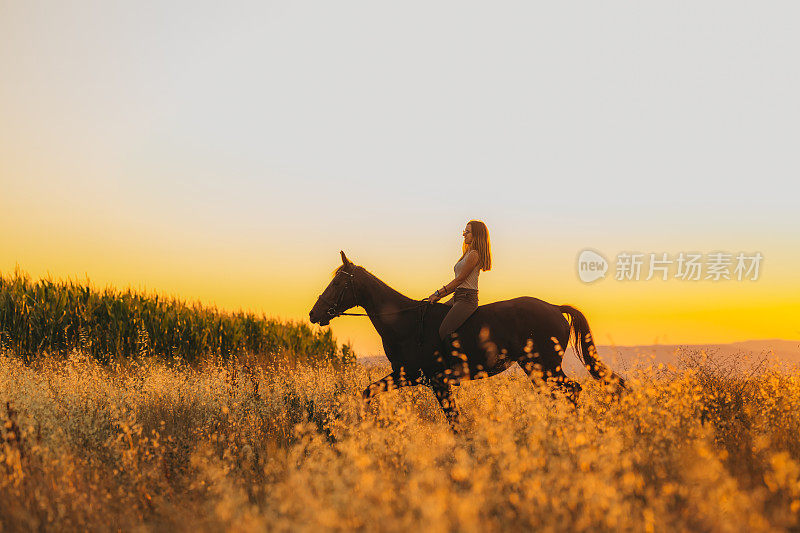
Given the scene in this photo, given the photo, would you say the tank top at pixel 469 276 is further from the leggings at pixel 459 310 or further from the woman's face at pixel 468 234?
the woman's face at pixel 468 234

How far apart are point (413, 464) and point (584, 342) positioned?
4899 millimetres

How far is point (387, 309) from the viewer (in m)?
8.49

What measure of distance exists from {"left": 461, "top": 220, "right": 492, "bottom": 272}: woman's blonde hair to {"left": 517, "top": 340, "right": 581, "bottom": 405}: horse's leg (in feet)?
4.13

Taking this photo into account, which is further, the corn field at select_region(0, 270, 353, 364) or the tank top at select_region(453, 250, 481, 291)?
the corn field at select_region(0, 270, 353, 364)

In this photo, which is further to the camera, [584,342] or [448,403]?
[584,342]

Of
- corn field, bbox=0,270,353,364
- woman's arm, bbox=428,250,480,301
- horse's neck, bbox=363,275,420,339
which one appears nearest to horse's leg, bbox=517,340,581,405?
woman's arm, bbox=428,250,480,301

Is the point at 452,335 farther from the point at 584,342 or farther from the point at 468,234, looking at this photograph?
the point at 584,342

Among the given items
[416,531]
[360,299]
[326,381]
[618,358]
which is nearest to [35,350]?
[326,381]

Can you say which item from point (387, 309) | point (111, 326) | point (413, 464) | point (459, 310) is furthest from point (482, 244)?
point (111, 326)

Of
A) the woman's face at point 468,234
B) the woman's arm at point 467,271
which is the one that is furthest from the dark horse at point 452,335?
the woman's face at point 468,234

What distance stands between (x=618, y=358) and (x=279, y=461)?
493 centimetres

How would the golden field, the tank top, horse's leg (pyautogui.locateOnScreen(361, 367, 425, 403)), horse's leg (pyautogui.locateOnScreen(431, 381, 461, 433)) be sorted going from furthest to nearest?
1. the tank top
2. horse's leg (pyautogui.locateOnScreen(361, 367, 425, 403))
3. horse's leg (pyautogui.locateOnScreen(431, 381, 461, 433))
4. the golden field

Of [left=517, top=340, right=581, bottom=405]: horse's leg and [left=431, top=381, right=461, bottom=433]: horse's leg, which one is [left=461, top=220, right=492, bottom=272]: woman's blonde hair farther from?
[left=431, top=381, right=461, bottom=433]: horse's leg

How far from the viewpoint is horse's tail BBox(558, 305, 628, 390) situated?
8.76 meters
